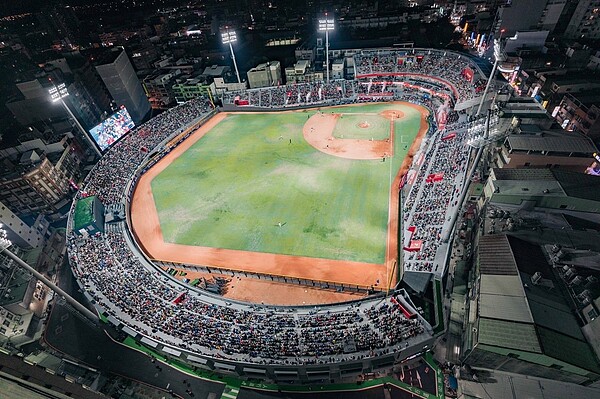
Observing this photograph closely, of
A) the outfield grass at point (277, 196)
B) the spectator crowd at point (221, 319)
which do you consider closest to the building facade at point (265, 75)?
the outfield grass at point (277, 196)

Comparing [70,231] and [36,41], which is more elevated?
[36,41]

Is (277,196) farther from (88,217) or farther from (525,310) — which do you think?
(525,310)

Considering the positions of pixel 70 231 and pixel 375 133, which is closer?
pixel 70 231

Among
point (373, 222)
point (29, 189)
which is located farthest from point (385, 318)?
point (29, 189)

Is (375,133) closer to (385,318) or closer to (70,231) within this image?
(385,318)

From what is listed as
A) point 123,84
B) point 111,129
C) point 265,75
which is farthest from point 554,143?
point 123,84

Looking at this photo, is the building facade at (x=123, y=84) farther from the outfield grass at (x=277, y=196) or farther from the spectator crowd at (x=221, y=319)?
the spectator crowd at (x=221, y=319)

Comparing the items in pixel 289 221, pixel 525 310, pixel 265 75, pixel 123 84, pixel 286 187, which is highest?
pixel 123 84
